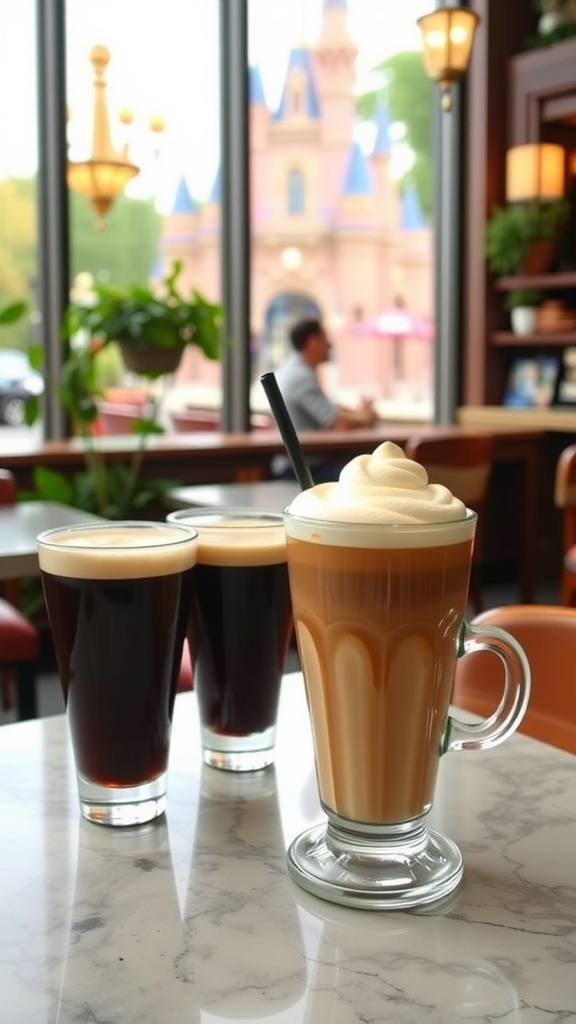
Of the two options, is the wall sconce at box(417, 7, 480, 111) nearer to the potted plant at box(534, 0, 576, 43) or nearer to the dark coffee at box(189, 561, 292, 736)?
the potted plant at box(534, 0, 576, 43)

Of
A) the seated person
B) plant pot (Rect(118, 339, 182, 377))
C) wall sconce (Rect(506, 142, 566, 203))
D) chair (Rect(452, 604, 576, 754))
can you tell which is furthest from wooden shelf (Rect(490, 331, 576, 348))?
chair (Rect(452, 604, 576, 754))

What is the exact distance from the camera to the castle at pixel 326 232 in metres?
5.37

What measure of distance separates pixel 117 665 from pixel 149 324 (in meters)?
3.15

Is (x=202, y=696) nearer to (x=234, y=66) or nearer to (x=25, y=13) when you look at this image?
(x=25, y=13)

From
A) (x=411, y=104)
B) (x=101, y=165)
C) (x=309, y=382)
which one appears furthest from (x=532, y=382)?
(x=101, y=165)

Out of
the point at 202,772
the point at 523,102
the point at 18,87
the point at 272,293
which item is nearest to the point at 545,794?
the point at 202,772

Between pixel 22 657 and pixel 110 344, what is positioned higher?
pixel 110 344

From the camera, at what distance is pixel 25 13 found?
182 inches

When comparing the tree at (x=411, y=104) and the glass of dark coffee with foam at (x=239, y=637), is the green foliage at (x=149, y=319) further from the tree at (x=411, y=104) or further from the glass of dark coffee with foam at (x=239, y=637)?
the glass of dark coffee with foam at (x=239, y=637)

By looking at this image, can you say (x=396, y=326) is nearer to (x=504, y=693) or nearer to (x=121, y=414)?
(x=121, y=414)

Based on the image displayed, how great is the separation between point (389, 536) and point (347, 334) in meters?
5.44

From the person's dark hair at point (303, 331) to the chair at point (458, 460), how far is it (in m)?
1.00

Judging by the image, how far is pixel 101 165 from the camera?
4.38 meters

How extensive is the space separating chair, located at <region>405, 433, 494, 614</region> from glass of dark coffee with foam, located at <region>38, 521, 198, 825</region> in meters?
3.38
